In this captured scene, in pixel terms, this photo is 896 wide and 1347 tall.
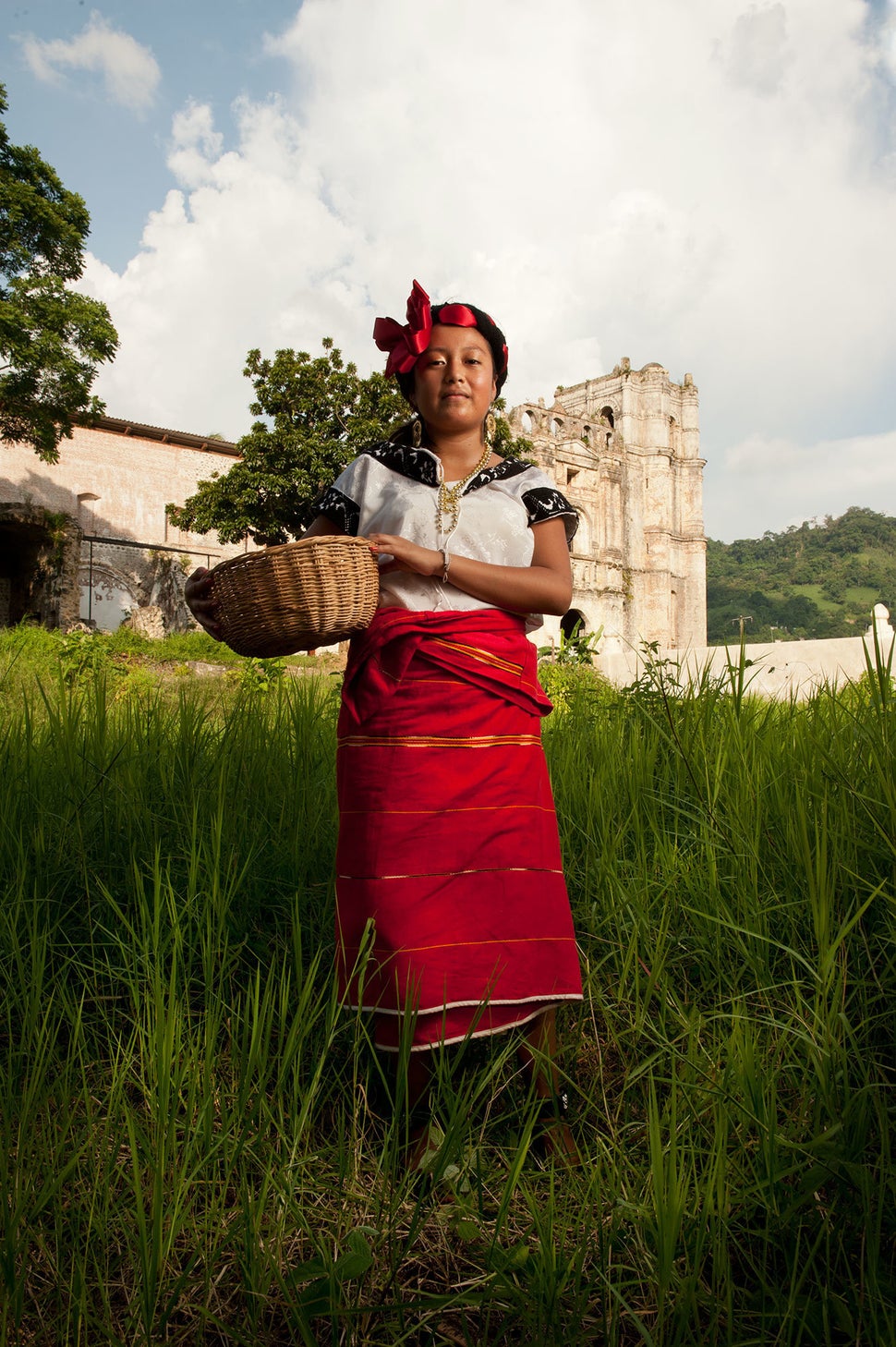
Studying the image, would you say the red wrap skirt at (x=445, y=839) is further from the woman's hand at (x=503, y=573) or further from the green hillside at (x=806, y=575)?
the green hillside at (x=806, y=575)

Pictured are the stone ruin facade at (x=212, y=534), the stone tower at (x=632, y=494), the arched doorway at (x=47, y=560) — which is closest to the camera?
the arched doorway at (x=47, y=560)

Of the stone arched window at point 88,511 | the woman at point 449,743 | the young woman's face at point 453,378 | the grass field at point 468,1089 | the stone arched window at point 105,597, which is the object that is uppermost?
the stone arched window at point 88,511

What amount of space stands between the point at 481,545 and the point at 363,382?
1991cm

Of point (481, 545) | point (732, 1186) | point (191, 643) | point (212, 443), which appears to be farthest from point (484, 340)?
point (212, 443)

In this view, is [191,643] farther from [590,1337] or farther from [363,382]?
[590,1337]

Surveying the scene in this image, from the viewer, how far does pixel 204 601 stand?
1.92 m

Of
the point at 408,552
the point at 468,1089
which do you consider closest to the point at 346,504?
the point at 408,552

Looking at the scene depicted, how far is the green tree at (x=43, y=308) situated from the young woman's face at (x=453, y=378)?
48.9ft

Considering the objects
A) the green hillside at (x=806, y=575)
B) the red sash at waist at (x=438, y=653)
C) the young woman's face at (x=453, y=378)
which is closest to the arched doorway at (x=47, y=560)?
the young woman's face at (x=453, y=378)

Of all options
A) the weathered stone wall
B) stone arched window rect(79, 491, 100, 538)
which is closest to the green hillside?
the weathered stone wall

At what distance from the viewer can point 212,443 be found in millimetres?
25984

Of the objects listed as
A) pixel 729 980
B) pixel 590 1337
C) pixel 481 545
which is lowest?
pixel 590 1337

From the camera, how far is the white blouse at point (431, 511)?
1935mm

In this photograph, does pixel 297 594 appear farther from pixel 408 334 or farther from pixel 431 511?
pixel 408 334
